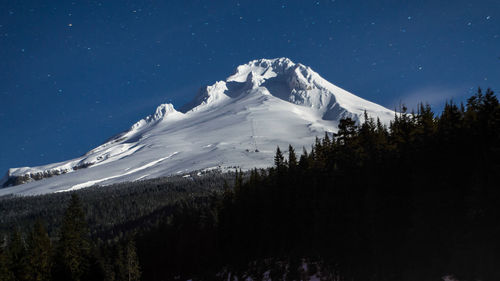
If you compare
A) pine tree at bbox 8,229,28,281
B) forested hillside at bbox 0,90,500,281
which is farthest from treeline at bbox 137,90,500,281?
pine tree at bbox 8,229,28,281

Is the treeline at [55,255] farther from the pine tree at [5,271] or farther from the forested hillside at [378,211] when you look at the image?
the forested hillside at [378,211]

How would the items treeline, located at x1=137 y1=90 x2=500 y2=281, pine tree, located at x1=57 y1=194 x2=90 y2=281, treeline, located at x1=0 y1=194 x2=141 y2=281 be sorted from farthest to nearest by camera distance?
treeline, located at x1=0 y1=194 x2=141 y2=281 < pine tree, located at x1=57 y1=194 x2=90 y2=281 < treeline, located at x1=137 y1=90 x2=500 y2=281

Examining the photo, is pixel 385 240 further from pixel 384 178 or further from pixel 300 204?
pixel 300 204

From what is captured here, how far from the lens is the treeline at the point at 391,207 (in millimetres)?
24906

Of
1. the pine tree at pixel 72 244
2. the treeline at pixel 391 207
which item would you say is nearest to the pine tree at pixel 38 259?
the pine tree at pixel 72 244

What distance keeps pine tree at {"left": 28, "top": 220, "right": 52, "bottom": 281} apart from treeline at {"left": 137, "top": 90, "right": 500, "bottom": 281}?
2369cm

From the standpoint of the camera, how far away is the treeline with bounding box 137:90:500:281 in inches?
981

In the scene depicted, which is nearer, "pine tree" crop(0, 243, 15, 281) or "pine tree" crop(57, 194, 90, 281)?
"pine tree" crop(0, 243, 15, 281)

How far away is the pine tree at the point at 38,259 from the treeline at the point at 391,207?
77.7 ft

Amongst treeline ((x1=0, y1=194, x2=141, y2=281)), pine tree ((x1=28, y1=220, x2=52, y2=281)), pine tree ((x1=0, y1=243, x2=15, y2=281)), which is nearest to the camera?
pine tree ((x1=0, y1=243, x2=15, y2=281))

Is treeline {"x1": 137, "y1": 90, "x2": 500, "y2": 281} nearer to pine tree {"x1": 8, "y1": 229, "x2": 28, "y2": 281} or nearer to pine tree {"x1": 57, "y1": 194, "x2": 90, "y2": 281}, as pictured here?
pine tree {"x1": 57, "y1": 194, "x2": 90, "y2": 281}

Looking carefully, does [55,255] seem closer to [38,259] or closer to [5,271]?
[38,259]

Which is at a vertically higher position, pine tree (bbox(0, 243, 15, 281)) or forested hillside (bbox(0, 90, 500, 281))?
forested hillside (bbox(0, 90, 500, 281))

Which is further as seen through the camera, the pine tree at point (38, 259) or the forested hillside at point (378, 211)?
the pine tree at point (38, 259)
